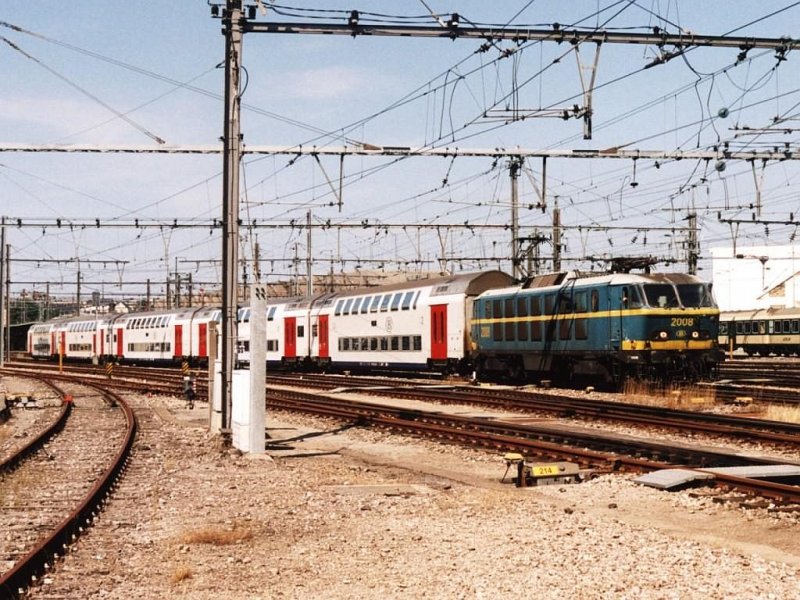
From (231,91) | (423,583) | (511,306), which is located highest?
(231,91)

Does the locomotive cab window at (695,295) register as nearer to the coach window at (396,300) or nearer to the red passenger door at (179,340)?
the coach window at (396,300)

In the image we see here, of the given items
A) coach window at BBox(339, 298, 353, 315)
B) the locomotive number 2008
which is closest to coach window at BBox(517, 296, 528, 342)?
the locomotive number 2008

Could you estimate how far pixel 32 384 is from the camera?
1649 inches

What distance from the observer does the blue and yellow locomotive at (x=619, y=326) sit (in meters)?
25.4

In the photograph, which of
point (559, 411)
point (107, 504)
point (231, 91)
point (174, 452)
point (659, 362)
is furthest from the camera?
point (659, 362)

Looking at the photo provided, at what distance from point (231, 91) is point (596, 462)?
30.3 ft

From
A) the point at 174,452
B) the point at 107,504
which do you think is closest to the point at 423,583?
the point at 107,504

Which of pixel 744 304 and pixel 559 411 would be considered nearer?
pixel 559 411

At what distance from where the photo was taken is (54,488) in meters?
12.8

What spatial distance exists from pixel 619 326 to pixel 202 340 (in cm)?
3085

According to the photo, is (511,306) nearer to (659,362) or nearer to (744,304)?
(659,362)

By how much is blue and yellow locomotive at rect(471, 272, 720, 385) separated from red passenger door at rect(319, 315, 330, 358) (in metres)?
14.4

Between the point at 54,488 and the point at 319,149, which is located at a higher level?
the point at 319,149

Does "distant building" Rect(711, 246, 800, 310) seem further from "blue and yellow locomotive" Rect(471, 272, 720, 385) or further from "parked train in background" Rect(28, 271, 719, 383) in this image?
"blue and yellow locomotive" Rect(471, 272, 720, 385)
